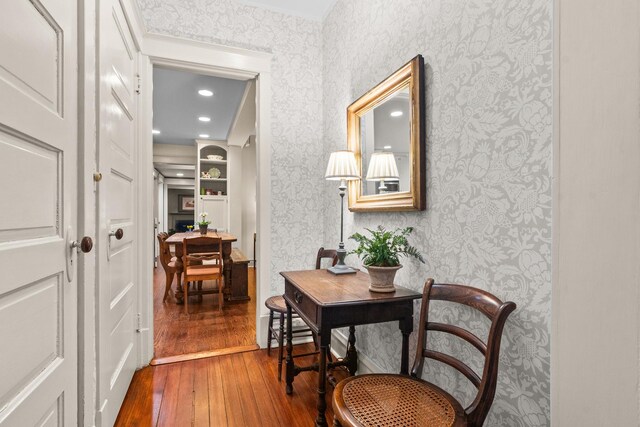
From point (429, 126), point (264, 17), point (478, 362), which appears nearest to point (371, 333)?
point (478, 362)

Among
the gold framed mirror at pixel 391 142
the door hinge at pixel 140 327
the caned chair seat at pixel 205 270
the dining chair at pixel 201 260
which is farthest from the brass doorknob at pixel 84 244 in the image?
the caned chair seat at pixel 205 270

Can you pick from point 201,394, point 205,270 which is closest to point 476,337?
point 201,394

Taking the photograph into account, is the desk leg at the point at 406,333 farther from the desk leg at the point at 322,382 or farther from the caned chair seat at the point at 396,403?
the desk leg at the point at 322,382

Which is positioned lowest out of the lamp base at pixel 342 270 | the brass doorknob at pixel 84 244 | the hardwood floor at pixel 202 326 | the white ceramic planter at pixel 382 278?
the hardwood floor at pixel 202 326

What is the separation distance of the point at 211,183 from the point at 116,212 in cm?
544

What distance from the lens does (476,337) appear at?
1.22 metres

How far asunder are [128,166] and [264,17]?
1690 mm

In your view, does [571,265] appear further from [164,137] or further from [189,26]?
[164,137]

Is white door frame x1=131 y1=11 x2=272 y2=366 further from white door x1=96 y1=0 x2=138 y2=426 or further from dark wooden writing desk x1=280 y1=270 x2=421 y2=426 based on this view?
dark wooden writing desk x1=280 y1=270 x2=421 y2=426

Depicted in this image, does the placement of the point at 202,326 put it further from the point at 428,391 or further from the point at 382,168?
the point at 428,391

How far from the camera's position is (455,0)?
56.4 inches

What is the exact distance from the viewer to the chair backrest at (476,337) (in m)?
1.07

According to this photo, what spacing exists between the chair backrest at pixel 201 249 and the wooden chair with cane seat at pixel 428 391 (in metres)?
2.81

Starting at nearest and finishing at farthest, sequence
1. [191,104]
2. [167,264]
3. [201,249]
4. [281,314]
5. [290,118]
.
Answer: [281,314], [290,118], [201,249], [167,264], [191,104]
